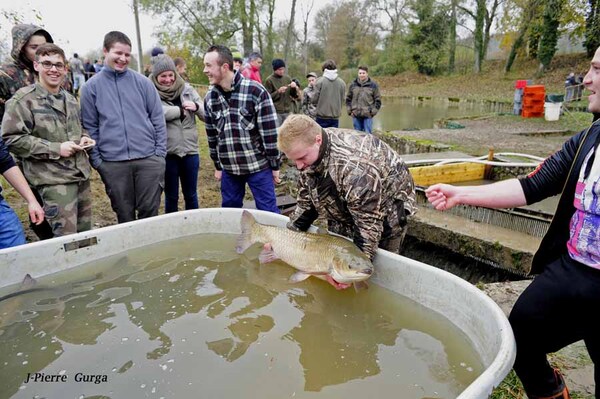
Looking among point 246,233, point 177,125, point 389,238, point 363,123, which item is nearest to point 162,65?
point 177,125

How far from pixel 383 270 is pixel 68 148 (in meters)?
2.73

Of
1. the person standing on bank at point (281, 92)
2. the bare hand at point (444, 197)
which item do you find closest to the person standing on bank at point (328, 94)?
the person standing on bank at point (281, 92)

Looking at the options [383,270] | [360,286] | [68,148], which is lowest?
[360,286]

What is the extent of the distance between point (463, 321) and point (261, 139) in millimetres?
2465

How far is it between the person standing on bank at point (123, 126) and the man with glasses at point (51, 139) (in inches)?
7.1

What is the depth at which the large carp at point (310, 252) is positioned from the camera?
2873mm

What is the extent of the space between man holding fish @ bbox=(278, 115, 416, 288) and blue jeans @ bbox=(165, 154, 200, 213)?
6.37ft

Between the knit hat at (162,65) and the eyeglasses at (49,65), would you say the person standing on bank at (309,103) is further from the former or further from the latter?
the eyeglasses at (49,65)

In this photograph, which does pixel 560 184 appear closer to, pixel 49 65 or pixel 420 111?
pixel 49 65

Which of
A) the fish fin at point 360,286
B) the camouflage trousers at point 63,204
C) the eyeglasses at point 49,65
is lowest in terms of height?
the fish fin at point 360,286

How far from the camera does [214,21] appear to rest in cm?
2611

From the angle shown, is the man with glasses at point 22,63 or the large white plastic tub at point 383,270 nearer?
the large white plastic tub at point 383,270

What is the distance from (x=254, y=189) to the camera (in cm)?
437

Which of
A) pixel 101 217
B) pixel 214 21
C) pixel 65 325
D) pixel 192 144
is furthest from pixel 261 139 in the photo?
pixel 214 21
